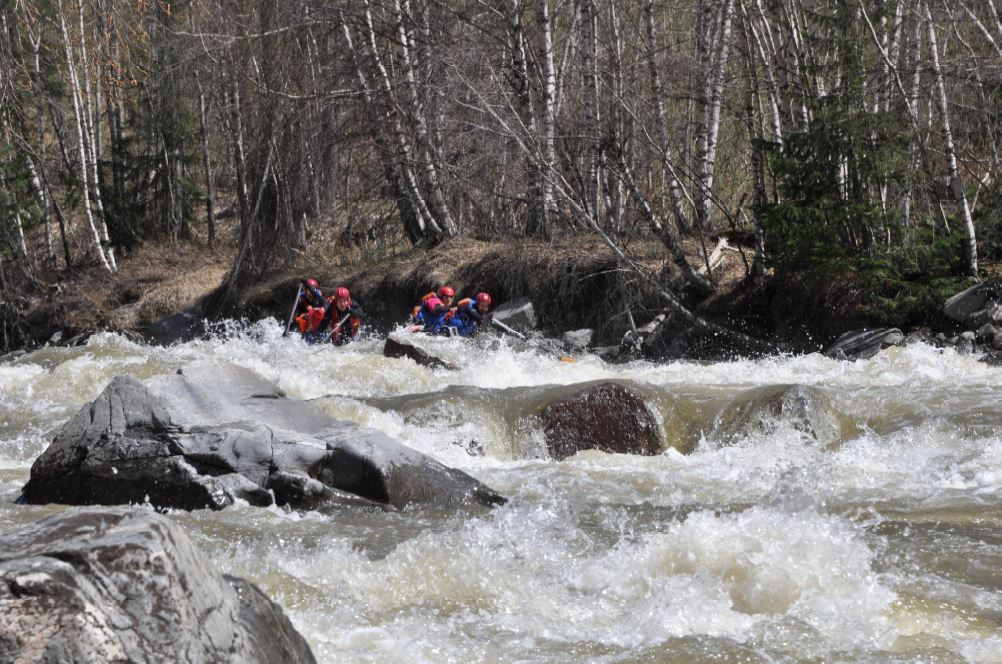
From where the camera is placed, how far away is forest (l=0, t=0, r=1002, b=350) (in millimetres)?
11875

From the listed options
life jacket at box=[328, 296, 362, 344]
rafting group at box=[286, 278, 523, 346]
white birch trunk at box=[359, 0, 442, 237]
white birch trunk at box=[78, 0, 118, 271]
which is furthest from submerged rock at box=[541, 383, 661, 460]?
white birch trunk at box=[78, 0, 118, 271]

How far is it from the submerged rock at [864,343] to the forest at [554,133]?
578mm

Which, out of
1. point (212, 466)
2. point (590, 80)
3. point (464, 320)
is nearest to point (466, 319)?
point (464, 320)

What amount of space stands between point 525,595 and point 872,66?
33.1ft

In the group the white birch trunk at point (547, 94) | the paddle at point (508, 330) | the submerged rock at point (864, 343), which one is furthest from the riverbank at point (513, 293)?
the white birch trunk at point (547, 94)

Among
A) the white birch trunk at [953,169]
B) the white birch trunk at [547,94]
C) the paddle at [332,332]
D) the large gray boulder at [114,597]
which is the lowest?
the paddle at [332,332]

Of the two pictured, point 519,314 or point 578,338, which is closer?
point 578,338

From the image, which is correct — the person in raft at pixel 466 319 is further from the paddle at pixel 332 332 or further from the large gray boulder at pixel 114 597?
the large gray boulder at pixel 114 597

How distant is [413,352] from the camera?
1183 cm

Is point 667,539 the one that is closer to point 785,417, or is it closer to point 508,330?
point 785,417

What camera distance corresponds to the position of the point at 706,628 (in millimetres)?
3889

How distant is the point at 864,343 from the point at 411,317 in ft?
20.3

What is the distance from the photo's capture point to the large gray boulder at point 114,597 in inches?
90.0

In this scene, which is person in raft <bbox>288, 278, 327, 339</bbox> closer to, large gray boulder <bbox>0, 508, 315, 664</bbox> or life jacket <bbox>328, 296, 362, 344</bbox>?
life jacket <bbox>328, 296, 362, 344</bbox>
